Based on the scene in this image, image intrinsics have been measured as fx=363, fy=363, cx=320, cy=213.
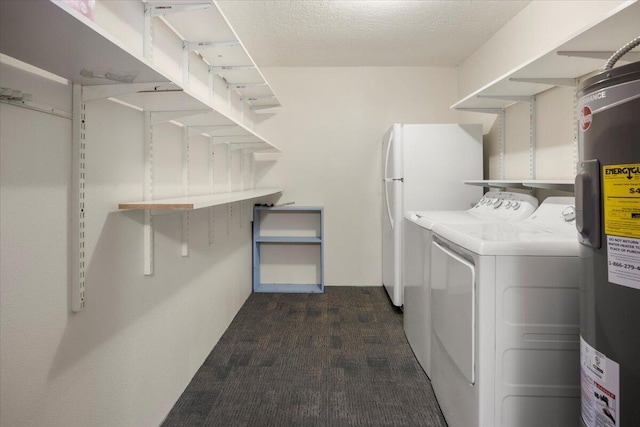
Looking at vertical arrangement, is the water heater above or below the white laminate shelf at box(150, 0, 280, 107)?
below

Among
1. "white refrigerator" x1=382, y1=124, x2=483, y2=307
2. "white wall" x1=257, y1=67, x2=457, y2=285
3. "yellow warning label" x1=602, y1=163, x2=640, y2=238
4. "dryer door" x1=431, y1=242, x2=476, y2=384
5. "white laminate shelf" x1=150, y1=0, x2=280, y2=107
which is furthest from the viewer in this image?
"white wall" x1=257, y1=67, x2=457, y2=285

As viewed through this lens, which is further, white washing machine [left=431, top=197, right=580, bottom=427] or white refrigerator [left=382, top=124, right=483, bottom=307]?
white refrigerator [left=382, top=124, right=483, bottom=307]

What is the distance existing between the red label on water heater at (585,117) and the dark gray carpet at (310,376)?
1.46 metres

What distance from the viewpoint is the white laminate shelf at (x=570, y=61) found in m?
1.22

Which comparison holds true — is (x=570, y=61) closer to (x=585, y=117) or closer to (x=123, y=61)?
(x=585, y=117)

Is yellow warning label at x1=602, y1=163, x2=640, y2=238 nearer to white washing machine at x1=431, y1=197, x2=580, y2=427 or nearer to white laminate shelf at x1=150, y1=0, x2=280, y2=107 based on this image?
white washing machine at x1=431, y1=197, x2=580, y2=427

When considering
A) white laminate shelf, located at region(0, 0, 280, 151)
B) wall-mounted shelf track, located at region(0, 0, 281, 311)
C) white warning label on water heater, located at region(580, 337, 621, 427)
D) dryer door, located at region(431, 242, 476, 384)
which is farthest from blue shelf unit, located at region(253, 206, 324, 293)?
white warning label on water heater, located at region(580, 337, 621, 427)

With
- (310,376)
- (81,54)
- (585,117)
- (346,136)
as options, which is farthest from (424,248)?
(346,136)

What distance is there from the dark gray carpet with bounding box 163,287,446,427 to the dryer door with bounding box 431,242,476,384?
1.51 feet

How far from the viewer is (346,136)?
403 cm

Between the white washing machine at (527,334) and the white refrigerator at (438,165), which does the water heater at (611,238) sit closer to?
the white washing machine at (527,334)

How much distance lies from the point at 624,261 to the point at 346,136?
336 centimetres

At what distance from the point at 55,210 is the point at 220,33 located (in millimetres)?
1300

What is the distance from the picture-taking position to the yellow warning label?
2.64ft
